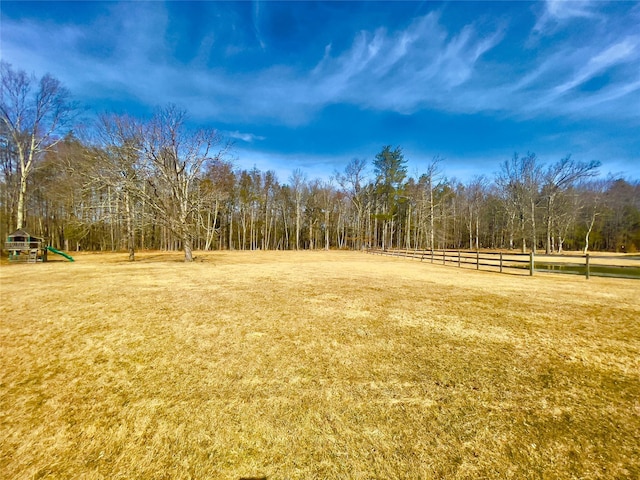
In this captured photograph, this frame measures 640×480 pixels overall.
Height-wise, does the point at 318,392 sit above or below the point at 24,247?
below

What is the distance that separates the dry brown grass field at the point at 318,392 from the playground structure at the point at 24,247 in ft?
51.3


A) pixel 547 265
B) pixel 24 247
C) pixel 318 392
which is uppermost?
pixel 24 247

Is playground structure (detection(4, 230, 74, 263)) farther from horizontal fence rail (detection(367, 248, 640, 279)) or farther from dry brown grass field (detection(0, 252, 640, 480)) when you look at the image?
horizontal fence rail (detection(367, 248, 640, 279))

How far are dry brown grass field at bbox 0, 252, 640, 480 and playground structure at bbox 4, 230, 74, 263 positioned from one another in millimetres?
15625

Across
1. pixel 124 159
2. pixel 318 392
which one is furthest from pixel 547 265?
pixel 124 159

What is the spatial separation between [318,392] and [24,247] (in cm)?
2350

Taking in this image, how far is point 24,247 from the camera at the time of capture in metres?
16.9

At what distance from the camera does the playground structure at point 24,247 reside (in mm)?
16875

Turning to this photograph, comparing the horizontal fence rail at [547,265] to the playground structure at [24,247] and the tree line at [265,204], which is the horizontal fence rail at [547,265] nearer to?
the tree line at [265,204]

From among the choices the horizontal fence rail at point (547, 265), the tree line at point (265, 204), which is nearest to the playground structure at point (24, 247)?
the tree line at point (265, 204)

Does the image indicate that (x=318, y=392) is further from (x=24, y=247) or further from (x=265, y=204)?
(x=265, y=204)

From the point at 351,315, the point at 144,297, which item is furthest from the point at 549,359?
the point at 144,297

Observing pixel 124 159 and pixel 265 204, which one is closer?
pixel 124 159

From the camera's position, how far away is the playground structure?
55.4ft
